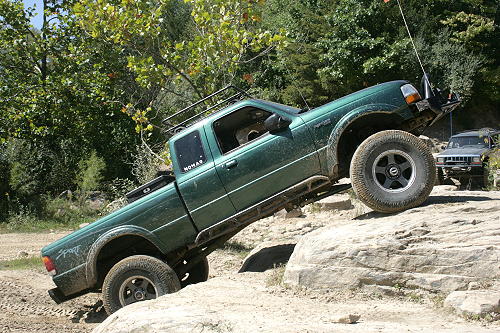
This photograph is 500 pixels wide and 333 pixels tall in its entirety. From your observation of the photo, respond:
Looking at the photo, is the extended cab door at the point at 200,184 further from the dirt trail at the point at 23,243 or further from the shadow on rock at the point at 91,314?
the dirt trail at the point at 23,243

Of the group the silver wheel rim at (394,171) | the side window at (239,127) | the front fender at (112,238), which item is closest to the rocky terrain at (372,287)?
the silver wheel rim at (394,171)

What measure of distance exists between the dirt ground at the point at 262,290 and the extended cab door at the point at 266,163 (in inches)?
41.7

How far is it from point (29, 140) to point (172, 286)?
46.4 feet

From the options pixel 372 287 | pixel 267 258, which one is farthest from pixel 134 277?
pixel 372 287

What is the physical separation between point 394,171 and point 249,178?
1672 millimetres

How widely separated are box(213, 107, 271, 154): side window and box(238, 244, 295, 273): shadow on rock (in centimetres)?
168

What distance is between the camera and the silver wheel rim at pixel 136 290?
7078mm

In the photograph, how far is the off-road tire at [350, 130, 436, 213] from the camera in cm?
645

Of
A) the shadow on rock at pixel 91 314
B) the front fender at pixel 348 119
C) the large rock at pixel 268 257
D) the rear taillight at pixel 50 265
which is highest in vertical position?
the front fender at pixel 348 119

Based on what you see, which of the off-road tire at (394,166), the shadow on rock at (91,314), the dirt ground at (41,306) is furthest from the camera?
the shadow on rock at (91,314)

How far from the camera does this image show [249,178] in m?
6.92

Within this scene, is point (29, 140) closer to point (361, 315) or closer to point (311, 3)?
point (311, 3)

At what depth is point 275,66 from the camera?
25656 millimetres

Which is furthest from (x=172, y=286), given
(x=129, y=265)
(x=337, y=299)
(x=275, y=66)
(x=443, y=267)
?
(x=275, y=66)
